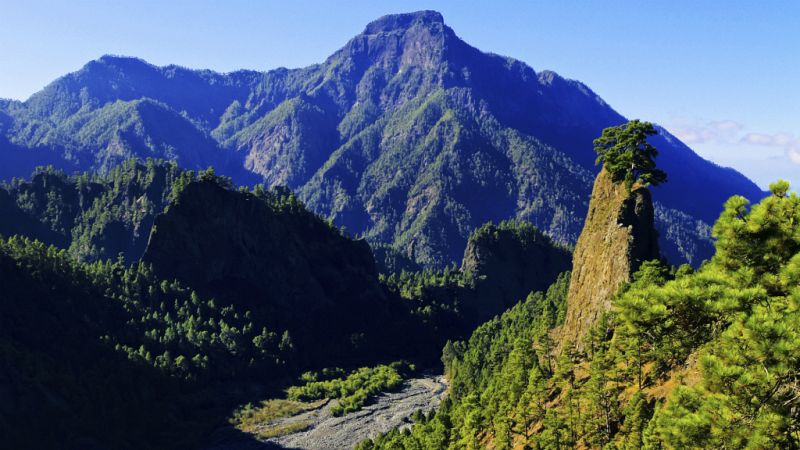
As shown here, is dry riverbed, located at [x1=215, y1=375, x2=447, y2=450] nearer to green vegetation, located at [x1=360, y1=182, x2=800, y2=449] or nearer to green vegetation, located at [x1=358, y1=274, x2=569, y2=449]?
green vegetation, located at [x1=358, y1=274, x2=569, y2=449]

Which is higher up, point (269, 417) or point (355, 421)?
point (269, 417)

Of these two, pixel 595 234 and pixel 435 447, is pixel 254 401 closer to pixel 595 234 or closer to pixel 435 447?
pixel 435 447

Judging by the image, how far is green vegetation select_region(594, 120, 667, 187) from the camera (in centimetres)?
9444

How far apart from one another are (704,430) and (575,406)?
49380 mm

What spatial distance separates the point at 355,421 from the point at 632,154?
106850 mm

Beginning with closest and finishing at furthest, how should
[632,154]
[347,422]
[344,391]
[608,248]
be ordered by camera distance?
[632,154], [608,248], [347,422], [344,391]

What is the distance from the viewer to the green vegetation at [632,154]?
310 feet

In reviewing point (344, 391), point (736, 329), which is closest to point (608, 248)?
point (736, 329)

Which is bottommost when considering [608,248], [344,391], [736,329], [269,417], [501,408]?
[269,417]

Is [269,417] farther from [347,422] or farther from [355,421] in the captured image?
[355,421]

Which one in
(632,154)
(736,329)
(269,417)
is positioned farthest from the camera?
(269,417)

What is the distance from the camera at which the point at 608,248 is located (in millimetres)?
97438


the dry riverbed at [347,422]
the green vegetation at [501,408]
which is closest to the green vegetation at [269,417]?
the dry riverbed at [347,422]

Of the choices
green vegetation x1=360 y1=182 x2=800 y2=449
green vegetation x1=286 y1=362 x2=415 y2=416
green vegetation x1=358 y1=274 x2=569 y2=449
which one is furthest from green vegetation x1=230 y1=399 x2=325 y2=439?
green vegetation x1=360 y1=182 x2=800 y2=449
